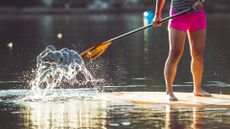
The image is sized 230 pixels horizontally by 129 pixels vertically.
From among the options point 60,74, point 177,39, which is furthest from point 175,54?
point 60,74

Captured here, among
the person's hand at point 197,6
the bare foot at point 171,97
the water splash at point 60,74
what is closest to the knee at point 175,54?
the bare foot at point 171,97

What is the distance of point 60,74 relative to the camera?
1312cm

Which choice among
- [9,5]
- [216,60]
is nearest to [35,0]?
[9,5]

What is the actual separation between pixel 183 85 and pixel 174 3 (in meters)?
2.12

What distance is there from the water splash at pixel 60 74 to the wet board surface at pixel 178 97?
3.10 ft

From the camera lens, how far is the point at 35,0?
224 ft

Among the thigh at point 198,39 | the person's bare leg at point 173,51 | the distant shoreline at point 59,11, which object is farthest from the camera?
the distant shoreline at point 59,11

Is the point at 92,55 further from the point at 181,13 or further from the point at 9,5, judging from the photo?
the point at 9,5

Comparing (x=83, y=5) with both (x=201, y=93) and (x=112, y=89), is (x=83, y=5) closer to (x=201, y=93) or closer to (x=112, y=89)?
(x=112, y=89)

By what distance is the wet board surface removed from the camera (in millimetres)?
9859

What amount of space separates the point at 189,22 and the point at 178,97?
95 centimetres

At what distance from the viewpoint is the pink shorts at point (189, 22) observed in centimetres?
1037

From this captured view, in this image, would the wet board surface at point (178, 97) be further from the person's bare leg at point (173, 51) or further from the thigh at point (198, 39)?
the thigh at point (198, 39)

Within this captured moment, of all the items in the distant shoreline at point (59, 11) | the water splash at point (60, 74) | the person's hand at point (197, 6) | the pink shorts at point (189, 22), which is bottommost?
the water splash at point (60, 74)
